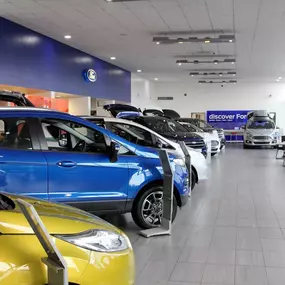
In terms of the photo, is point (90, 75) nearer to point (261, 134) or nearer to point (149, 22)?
point (149, 22)

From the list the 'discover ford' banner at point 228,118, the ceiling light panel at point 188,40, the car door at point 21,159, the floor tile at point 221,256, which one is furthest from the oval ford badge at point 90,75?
the 'discover ford' banner at point 228,118

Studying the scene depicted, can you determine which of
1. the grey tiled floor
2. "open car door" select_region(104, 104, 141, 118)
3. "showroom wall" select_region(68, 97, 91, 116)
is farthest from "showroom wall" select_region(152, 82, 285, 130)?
the grey tiled floor

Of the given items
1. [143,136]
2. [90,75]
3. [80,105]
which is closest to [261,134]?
[90,75]

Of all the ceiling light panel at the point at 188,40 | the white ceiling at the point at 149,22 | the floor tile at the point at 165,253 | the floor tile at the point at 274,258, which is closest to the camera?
Result: the floor tile at the point at 274,258

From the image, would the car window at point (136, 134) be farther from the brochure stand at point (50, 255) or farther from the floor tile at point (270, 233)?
the brochure stand at point (50, 255)

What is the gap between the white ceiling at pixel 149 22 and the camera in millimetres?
9695

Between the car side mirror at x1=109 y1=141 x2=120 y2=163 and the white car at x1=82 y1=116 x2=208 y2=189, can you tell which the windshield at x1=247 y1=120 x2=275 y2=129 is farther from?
the car side mirror at x1=109 y1=141 x2=120 y2=163

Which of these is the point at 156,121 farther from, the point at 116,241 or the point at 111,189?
the point at 116,241

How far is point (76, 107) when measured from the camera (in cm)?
1675

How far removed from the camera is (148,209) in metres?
6.04

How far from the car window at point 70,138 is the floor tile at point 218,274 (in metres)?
2.09

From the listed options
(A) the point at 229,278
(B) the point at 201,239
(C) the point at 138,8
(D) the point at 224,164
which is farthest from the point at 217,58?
(A) the point at 229,278

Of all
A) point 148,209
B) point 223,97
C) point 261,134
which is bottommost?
point 148,209

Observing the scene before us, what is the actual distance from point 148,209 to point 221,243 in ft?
3.74
